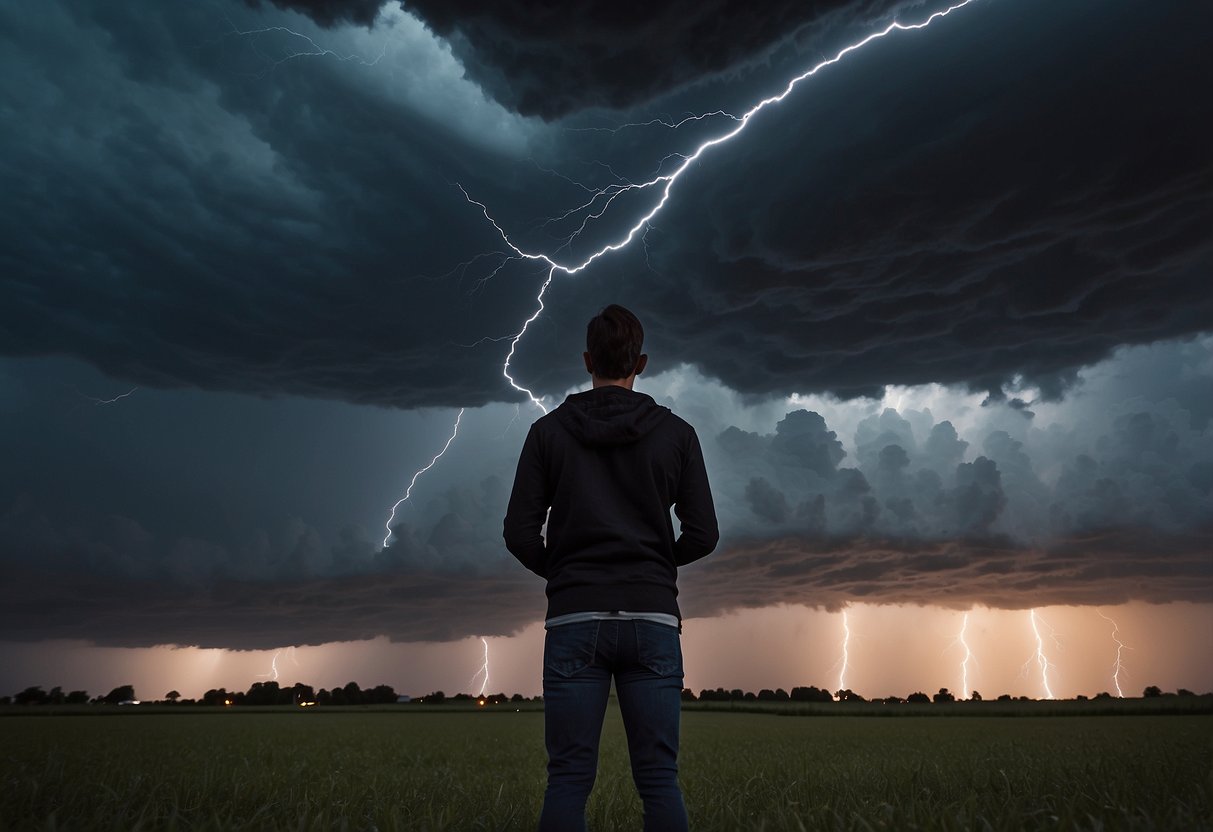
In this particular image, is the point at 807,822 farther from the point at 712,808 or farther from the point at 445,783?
the point at 445,783

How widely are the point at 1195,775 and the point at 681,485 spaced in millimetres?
Answer: 5391

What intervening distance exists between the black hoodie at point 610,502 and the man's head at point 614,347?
0.25 feet

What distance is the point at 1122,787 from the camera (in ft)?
17.2

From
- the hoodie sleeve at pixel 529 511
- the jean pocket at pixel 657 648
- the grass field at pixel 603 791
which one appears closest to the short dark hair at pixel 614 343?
the hoodie sleeve at pixel 529 511

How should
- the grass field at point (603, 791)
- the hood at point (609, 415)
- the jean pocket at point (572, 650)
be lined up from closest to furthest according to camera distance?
1. the jean pocket at point (572, 650)
2. the hood at point (609, 415)
3. the grass field at point (603, 791)

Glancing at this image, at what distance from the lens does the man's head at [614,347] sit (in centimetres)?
331

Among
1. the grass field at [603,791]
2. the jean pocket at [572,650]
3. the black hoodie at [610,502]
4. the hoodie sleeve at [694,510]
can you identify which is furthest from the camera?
the grass field at [603,791]

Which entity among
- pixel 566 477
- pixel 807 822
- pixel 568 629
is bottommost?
pixel 807 822

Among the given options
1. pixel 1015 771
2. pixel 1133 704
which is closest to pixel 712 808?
pixel 1015 771

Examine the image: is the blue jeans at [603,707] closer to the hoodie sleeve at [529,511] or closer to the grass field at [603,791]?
the hoodie sleeve at [529,511]

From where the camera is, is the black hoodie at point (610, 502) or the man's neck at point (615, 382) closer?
the black hoodie at point (610, 502)

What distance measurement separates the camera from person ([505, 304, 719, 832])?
2.91m

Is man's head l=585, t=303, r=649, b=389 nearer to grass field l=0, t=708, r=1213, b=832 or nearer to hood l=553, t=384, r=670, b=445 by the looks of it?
hood l=553, t=384, r=670, b=445

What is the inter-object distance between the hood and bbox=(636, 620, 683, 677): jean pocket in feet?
2.46
